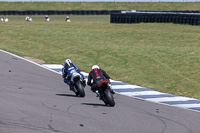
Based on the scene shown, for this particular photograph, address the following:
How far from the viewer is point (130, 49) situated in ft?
76.3

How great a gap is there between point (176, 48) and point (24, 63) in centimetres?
969

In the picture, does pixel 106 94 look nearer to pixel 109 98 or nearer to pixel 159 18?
pixel 109 98

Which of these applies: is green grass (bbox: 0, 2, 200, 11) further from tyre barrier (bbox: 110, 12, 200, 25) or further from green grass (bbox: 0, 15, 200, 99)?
green grass (bbox: 0, 15, 200, 99)

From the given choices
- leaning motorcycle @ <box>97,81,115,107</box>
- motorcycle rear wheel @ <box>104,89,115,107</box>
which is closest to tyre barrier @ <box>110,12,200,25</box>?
leaning motorcycle @ <box>97,81,115,107</box>

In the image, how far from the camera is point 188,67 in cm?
1905

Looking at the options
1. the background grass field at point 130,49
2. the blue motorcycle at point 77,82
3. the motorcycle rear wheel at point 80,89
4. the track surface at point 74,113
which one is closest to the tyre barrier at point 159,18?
the background grass field at point 130,49

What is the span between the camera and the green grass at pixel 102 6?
75.1 metres

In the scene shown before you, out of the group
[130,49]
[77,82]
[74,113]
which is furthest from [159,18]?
[74,113]

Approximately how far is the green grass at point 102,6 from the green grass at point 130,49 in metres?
Answer: 44.0

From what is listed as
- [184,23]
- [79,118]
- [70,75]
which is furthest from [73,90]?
[184,23]

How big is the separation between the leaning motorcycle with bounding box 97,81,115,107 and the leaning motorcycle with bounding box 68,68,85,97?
1063mm

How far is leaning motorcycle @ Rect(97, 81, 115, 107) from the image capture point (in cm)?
1168

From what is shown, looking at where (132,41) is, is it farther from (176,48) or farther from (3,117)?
(3,117)

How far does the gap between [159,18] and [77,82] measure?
2285 cm
